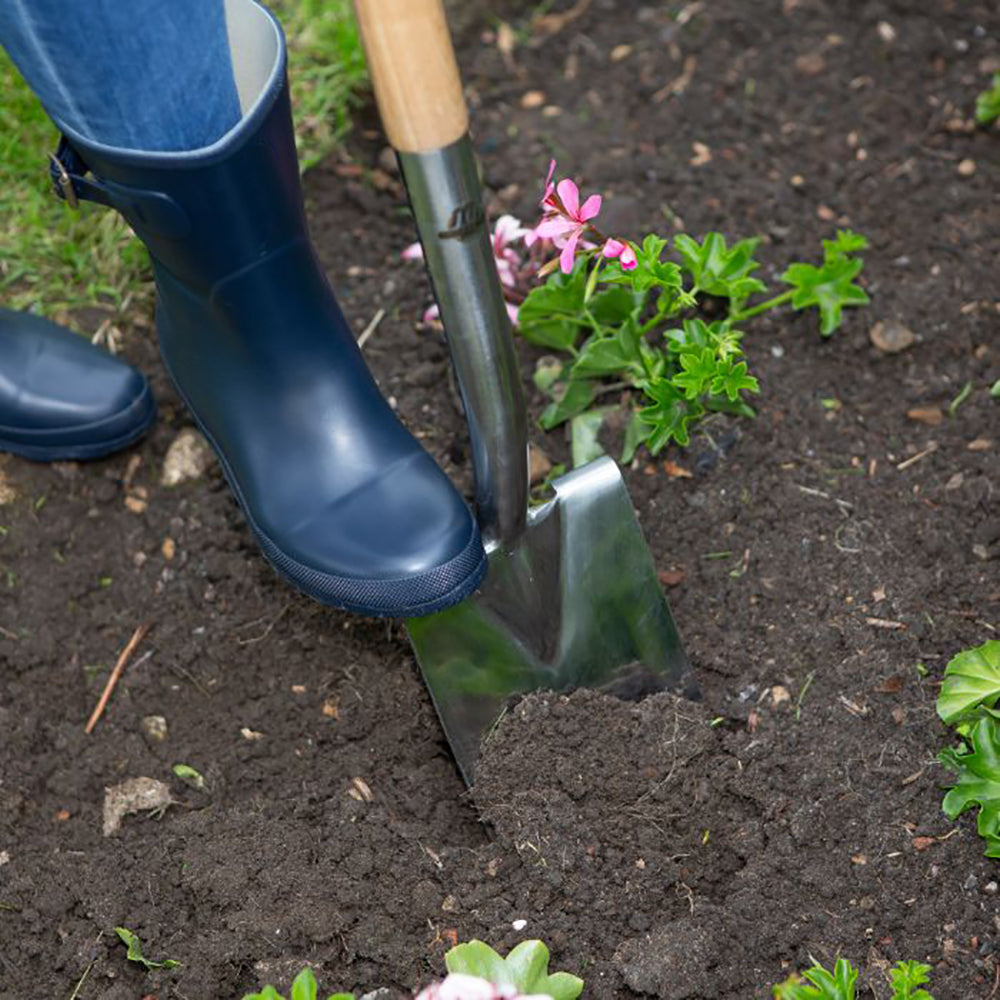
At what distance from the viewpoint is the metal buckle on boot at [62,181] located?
5.18 feet

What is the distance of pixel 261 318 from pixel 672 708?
2.31 ft

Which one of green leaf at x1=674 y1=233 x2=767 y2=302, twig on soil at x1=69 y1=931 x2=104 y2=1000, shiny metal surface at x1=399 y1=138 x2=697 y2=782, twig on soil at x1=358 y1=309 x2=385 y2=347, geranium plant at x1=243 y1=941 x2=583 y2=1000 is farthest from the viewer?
twig on soil at x1=358 y1=309 x2=385 y2=347

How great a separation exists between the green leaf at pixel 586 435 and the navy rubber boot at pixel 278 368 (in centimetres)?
29

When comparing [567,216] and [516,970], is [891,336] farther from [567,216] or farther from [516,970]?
[516,970]

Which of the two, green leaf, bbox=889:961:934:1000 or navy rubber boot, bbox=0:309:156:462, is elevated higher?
navy rubber boot, bbox=0:309:156:462

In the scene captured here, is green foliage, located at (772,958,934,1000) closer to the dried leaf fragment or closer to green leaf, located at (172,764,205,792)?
the dried leaf fragment

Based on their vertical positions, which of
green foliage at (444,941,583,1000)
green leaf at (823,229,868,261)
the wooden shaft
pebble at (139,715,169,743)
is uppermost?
the wooden shaft

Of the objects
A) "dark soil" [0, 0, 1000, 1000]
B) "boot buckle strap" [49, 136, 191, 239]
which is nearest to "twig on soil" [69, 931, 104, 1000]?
"dark soil" [0, 0, 1000, 1000]

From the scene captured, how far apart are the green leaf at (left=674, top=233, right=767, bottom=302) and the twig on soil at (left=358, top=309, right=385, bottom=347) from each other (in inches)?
20.1

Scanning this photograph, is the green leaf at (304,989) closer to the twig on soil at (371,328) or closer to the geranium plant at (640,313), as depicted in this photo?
the geranium plant at (640,313)

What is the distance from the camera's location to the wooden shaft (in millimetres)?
1393

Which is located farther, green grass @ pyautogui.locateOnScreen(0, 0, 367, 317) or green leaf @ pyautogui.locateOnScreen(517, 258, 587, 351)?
green grass @ pyautogui.locateOnScreen(0, 0, 367, 317)

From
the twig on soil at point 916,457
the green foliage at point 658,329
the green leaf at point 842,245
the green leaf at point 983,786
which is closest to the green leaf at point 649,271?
the green foliage at point 658,329

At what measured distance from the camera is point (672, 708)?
5.60 ft
